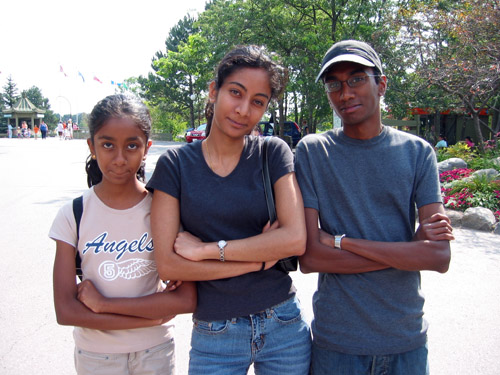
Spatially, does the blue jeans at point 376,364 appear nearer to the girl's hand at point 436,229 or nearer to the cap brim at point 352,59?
the girl's hand at point 436,229

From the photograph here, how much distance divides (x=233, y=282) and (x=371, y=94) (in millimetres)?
1121

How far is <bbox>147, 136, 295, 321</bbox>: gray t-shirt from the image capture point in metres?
1.78

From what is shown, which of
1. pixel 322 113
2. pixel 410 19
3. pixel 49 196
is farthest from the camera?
pixel 322 113

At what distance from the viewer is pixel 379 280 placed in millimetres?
1864

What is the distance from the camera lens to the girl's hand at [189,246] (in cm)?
176

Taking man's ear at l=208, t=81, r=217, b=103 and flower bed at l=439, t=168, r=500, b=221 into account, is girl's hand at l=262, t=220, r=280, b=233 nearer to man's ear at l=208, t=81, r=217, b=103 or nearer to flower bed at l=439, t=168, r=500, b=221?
man's ear at l=208, t=81, r=217, b=103

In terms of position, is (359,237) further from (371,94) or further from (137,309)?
(137,309)

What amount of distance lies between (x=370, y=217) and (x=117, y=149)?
1238 millimetres

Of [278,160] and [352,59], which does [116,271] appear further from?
[352,59]

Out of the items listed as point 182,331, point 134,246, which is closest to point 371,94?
point 134,246

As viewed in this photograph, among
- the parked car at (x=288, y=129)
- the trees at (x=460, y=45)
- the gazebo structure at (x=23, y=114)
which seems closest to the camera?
the trees at (x=460, y=45)

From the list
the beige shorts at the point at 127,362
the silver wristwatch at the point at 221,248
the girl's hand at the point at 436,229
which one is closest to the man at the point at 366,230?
the girl's hand at the point at 436,229

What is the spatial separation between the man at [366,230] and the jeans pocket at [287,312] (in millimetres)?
108

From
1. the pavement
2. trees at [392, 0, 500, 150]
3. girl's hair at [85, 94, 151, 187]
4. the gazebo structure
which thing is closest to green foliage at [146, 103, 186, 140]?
the gazebo structure
